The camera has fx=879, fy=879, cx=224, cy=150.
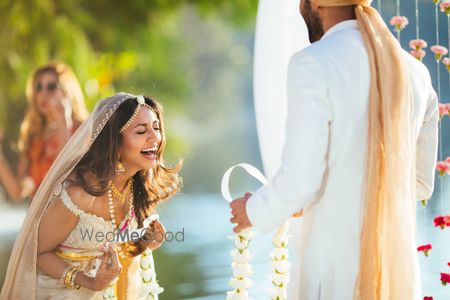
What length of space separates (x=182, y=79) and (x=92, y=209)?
11.5 m

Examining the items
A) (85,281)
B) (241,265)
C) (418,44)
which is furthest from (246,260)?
(418,44)

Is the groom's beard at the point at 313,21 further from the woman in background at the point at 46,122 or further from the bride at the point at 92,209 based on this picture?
the woman in background at the point at 46,122

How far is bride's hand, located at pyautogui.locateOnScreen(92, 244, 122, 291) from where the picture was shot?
2870mm

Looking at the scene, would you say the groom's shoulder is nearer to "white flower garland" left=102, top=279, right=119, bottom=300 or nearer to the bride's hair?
the bride's hair

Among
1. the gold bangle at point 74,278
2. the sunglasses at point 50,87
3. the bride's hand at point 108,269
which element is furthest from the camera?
the sunglasses at point 50,87

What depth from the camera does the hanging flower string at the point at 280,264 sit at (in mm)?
2848

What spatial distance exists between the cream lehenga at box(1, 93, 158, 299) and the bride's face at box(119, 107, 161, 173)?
0.09 metres

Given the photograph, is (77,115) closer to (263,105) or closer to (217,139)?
(263,105)

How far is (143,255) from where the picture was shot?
2.95 meters

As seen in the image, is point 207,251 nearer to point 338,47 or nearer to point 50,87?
point 50,87

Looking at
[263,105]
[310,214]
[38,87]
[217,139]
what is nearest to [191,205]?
[217,139]

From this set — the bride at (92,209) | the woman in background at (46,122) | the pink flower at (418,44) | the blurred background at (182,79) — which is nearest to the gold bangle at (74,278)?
the bride at (92,209)

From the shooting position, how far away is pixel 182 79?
1457 centimetres

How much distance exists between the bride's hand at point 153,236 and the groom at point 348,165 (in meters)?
0.45
